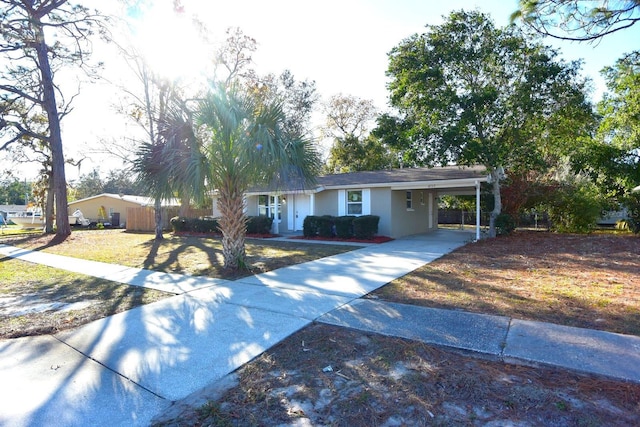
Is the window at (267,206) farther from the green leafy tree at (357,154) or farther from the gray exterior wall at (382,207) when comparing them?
the green leafy tree at (357,154)

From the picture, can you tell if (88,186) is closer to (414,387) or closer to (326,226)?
(326,226)

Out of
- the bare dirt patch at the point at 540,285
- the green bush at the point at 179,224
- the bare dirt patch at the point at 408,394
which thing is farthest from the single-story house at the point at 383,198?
the bare dirt patch at the point at 408,394

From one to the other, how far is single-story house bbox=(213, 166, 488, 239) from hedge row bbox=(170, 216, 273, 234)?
1.16 meters

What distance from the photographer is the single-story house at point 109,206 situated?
1196 inches

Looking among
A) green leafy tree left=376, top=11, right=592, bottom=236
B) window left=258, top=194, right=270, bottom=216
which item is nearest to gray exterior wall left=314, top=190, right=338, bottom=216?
window left=258, top=194, right=270, bottom=216

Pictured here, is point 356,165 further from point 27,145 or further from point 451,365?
point 451,365

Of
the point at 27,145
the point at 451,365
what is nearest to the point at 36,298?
the point at 451,365

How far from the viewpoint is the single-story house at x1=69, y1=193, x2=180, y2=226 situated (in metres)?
30.4

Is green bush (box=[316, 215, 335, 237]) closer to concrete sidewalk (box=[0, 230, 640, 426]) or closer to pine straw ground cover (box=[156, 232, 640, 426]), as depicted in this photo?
concrete sidewalk (box=[0, 230, 640, 426])

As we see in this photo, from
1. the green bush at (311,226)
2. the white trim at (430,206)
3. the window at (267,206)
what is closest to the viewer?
the green bush at (311,226)

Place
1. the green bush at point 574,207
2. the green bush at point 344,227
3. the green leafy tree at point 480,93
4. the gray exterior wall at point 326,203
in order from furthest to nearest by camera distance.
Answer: the gray exterior wall at point 326,203 → the green bush at point 344,227 → the green bush at point 574,207 → the green leafy tree at point 480,93

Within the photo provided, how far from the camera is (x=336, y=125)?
31.7m

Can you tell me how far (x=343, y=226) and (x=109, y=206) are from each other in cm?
2672

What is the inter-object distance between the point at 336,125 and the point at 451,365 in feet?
97.7
